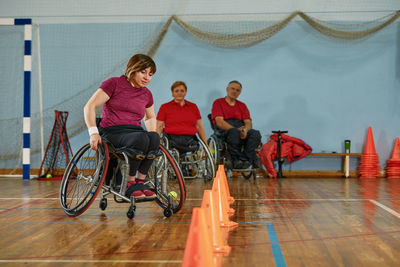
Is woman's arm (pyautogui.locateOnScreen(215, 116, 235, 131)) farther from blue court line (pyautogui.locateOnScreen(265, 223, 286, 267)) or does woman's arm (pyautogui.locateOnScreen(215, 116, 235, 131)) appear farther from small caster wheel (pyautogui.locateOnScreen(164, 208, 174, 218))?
blue court line (pyautogui.locateOnScreen(265, 223, 286, 267))

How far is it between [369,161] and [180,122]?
104 inches

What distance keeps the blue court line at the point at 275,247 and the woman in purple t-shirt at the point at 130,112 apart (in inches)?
27.3

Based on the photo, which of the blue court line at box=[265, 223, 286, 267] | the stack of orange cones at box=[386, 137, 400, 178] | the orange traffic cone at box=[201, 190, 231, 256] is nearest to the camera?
the blue court line at box=[265, 223, 286, 267]

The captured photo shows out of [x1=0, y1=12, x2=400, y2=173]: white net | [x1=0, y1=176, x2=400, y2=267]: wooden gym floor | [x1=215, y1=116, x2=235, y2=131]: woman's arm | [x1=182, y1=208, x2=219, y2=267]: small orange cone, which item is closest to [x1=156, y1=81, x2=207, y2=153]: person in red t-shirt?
[x1=215, y1=116, x2=235, y2=131]: woman's arm

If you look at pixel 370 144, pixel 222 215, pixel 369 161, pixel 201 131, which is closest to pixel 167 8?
pixel 201 131

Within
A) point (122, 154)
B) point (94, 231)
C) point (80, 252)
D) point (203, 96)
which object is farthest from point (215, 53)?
point (80, 252)

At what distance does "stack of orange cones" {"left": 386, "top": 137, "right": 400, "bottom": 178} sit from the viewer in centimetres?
558

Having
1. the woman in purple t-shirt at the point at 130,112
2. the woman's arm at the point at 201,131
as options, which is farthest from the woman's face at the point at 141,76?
the woman's arm at the point at 201,131

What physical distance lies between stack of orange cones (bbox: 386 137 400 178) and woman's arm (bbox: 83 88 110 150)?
14.2 ft

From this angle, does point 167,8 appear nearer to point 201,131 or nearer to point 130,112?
point 201,131

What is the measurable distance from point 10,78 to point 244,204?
4433mm

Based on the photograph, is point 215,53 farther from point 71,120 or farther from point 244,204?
point 244,204

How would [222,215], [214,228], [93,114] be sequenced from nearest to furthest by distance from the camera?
1. [214,228]
2. [222,215]
3. [93,114]

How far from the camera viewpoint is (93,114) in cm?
242
